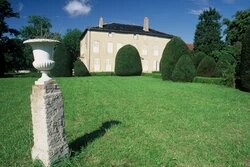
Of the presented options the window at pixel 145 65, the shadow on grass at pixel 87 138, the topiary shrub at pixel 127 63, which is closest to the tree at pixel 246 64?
the shadow on grass at pixel 87 138

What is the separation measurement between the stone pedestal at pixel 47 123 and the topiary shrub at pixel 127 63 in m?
25.4

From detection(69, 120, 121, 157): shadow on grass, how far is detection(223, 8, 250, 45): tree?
32790 mm

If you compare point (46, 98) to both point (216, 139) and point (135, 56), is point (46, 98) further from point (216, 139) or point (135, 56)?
point (135, 56)

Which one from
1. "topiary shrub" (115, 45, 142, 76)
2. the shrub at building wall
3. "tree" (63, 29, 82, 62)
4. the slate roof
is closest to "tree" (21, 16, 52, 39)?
"tree" (63, 29, 82, 62)

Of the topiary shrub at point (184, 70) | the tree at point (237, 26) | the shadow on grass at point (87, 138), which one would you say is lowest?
the shadow on grass at point (87, 138)

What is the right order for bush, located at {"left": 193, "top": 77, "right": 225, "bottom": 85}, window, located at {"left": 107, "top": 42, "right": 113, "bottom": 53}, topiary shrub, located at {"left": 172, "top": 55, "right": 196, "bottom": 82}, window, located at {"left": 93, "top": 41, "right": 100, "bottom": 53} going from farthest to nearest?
window, located at {"left": 107, "top": 42, "right": 113, "bottom": 53} < window, located at {"left": 93, "top": 41, "right": 100, "bottom": 53} < topiary shrub, located at {"left": 172, "top": 55, "right": 196, "bottom": 82} < bush, located at {"left": 193, "top": 77, "right": 225, "bottom": 85}

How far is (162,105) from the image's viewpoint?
9.87m

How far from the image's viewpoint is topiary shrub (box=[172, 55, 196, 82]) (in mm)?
20516

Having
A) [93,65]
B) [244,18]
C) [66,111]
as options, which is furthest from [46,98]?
[93,65]

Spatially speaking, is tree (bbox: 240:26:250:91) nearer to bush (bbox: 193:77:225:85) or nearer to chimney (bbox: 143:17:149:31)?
bush (bbox: 193:77:225:85)

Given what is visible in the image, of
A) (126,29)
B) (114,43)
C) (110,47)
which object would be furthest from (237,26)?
(110,47)

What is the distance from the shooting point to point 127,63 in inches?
1174

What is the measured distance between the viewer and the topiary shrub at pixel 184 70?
20516 millimetres

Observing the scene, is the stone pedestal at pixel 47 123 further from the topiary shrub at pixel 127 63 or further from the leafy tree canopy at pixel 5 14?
the leafy tree canopy at pixel 5 14
